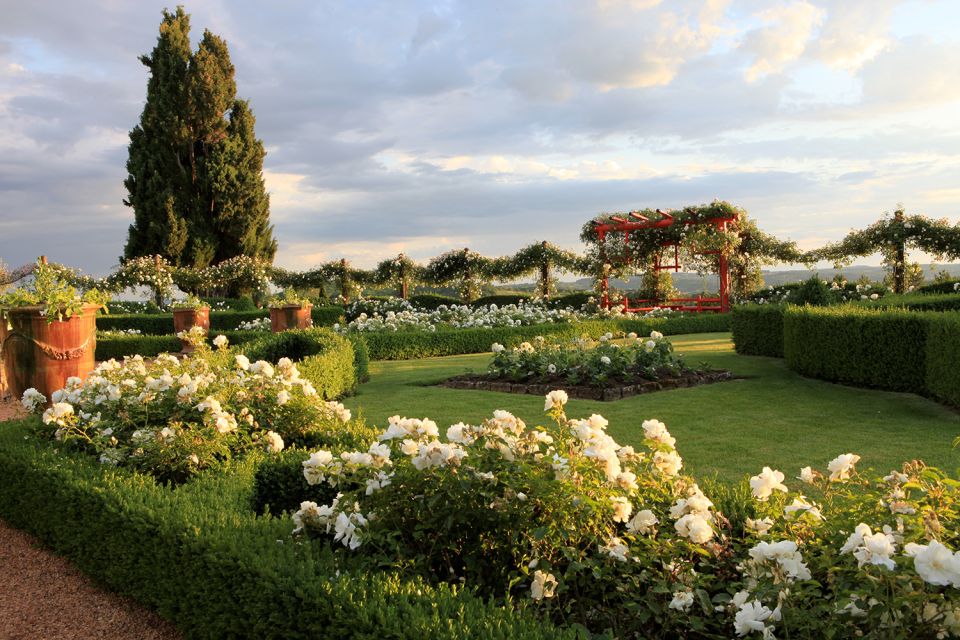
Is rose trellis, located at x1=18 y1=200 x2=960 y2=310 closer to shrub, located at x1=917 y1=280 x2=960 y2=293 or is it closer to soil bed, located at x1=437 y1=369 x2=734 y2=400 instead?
shrub, located at x1=917 y1=280 x2=960 y2=293

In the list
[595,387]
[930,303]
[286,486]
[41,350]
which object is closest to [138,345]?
[41,350]

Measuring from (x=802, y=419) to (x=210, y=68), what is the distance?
3245 centimetres

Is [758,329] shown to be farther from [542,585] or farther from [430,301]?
[430,301]

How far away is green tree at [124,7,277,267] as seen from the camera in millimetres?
31828

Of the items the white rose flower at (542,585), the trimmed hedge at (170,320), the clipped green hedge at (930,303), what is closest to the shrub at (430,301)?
the trimmed hedge at (170,320)

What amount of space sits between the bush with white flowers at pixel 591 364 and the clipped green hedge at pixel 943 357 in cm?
287

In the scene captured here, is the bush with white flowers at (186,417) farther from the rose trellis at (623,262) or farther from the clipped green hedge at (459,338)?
the rose trellis at (623,262)

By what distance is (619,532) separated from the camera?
2971 millimetres

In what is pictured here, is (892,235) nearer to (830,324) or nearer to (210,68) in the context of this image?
(830,324)

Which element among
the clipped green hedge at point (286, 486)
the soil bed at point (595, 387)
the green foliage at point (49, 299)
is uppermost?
the green foliage at point (49, 299)

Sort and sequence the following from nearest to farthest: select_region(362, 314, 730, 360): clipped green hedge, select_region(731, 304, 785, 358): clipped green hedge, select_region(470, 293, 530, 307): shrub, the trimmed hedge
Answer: select_region(731, 304, 785, 358): clipped green hedge < select_region(362, 314, 730, 360): clipped green hedge < the trimmed hedge < select_region(470, 293, 530, 307): shrub

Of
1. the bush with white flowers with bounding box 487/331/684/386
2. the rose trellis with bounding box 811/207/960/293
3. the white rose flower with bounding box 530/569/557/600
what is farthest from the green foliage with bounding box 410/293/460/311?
the white rose flower with bounding box 530/569/557/600

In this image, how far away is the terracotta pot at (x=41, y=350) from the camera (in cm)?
756

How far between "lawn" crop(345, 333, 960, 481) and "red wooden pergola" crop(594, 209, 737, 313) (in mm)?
11494
